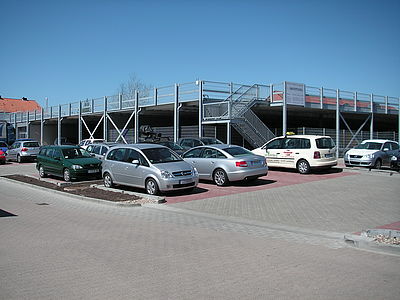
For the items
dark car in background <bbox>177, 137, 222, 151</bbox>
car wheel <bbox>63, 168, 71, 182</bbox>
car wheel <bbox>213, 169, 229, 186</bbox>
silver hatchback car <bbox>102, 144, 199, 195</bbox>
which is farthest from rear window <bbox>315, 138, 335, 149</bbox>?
car wheel <bbox>63, 168, 71, 182</bbox>

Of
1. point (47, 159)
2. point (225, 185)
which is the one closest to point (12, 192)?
point (47, 159)

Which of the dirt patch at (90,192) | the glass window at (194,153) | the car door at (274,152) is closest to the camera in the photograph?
the dirt patch at (90,192)

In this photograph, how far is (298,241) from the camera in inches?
312

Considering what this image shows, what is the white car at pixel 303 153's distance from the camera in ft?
60.3

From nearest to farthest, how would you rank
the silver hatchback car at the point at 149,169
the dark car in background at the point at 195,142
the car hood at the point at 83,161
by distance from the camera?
the silver hatchback car at the point at 149,169
the car hood at the point at 83,161
the dark car in background at the point at 195,142

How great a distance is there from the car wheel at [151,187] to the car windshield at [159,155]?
65cm

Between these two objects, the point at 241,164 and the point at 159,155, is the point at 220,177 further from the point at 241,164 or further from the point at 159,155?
the point at 159,155

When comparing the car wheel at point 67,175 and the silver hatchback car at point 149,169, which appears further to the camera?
the car wheel at point 67,175

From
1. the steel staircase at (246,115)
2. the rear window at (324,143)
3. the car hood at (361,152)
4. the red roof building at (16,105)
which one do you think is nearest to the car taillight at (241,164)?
the rear window at (324,143)

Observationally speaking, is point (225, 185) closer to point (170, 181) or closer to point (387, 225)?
point (170, 181)

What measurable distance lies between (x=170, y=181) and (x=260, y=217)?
12.3 feet

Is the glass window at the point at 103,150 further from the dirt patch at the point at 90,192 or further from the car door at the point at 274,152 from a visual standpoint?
the car door at the point at 274,152

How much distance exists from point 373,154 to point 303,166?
4118 mm

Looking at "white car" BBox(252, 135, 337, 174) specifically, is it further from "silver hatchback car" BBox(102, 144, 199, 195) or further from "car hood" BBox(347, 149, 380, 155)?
"silver hatchback car" BBox(102, 144, 199, 195)
